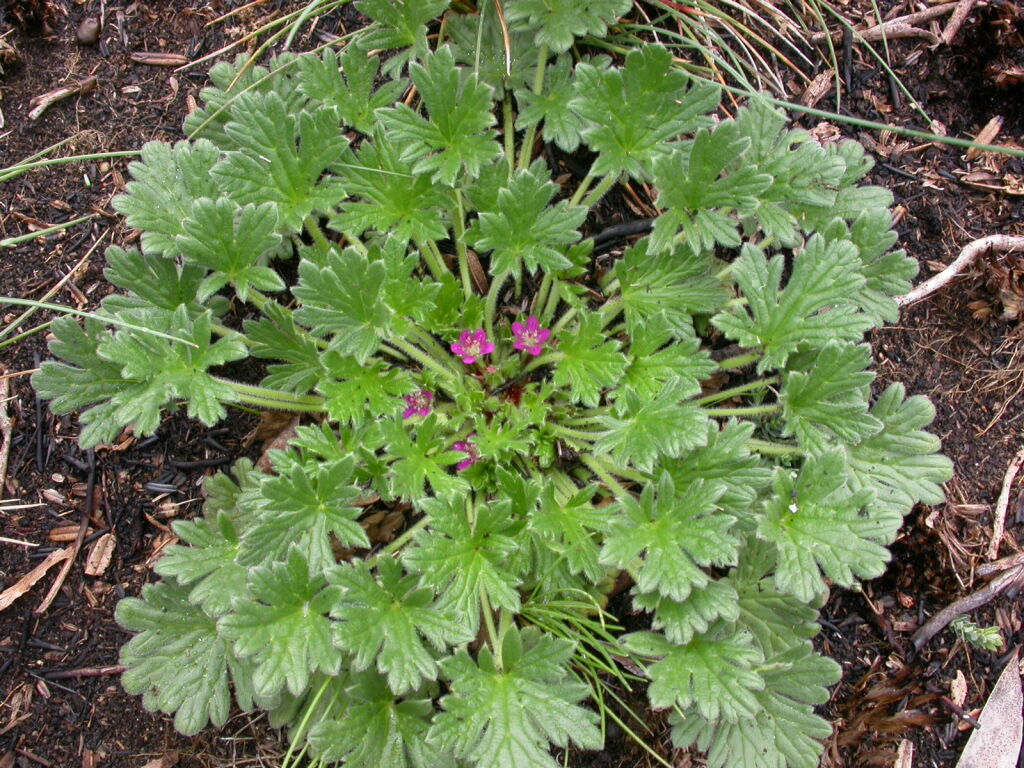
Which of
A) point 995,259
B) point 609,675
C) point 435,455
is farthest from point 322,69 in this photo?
point 995,259

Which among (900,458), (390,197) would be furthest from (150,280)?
(900,458)

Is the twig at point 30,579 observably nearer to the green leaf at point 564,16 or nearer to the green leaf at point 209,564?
the green leaf at point 209,564

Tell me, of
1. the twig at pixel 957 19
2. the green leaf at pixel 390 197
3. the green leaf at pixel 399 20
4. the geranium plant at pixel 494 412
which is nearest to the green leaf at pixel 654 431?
the geranium plant at pixel 494 412

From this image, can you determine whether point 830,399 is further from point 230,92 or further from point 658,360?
point 230,92

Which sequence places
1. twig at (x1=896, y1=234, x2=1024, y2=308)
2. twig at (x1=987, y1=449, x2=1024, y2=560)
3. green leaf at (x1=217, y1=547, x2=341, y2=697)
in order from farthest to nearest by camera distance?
twig at (x1=896, y1=234, x2=1024, y2=308) → twig at (x1=987, y1=449, x2=1024, y2=560) → green leaf at (x1=217, y1=547, x2=341, y2=697)

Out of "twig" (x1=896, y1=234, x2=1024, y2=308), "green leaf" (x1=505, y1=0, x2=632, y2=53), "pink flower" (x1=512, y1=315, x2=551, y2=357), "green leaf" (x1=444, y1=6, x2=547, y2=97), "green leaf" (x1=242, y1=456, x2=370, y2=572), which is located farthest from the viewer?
"twig" (x1=896, y1=234, x2=1024, y2=308)

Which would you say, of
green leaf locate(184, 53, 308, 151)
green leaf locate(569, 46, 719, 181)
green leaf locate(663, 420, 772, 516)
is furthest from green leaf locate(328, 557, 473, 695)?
green leaf locate(184, 53, 308, 151)

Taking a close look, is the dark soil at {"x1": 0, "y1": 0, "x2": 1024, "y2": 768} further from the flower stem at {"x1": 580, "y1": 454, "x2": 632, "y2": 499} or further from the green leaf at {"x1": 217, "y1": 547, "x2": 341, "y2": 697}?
the flower stem at {"x1": 580, "y1": 454, "x2": 632, "y2": 499}
